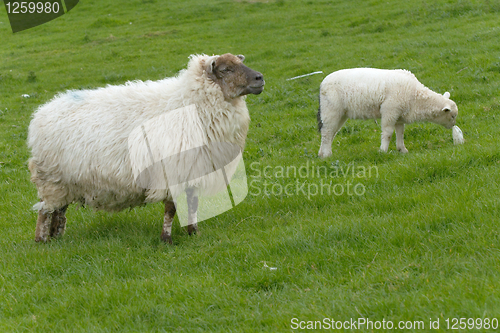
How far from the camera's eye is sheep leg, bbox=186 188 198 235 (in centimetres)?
583

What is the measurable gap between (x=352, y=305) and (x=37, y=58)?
76.5 ft

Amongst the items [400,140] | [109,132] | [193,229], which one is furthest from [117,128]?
[400,140]

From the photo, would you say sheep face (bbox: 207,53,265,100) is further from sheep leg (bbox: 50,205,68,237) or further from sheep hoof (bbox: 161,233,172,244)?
sheep leg (bbox: 50,205,68,237)

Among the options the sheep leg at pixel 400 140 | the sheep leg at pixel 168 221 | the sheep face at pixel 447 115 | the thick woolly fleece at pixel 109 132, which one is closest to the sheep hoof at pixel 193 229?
the sheep leg at pixel 168 221

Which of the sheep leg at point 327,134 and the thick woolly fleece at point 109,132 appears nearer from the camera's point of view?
the thick woolly fleece at point 109,132

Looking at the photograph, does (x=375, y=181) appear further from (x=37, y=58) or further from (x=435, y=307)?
(x=37, y=58)

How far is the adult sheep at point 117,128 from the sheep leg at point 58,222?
311mm

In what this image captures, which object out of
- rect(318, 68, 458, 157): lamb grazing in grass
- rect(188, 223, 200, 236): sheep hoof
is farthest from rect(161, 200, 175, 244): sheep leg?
rect(318, 68, 458, 157): lamb grazing in grass

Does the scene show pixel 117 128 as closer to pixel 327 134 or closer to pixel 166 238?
pixel 166 238

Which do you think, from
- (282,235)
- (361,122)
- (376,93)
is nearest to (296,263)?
(282,235)

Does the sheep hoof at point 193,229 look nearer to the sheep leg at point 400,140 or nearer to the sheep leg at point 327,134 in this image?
the sheep leg at point 327,134

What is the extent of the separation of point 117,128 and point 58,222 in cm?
171

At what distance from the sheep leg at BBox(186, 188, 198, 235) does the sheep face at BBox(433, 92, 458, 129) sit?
4.88 meters

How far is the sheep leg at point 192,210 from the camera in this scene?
583 cm
